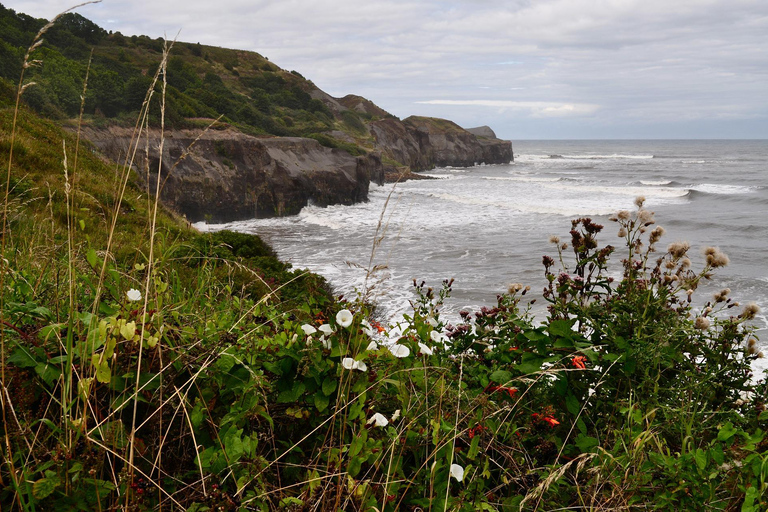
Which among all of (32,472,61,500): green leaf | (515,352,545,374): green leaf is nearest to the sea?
(515,352,545,374): green leaf

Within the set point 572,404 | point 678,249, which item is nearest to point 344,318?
point 572,404

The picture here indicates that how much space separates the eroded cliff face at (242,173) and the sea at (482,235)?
3.36ft

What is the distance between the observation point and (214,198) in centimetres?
2636

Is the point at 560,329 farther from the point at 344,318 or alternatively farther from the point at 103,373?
the point at 103,373

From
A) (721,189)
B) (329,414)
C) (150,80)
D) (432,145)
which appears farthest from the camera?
(432,145)

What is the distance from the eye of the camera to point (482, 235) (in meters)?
23.9

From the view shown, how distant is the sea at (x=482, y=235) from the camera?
1334cm

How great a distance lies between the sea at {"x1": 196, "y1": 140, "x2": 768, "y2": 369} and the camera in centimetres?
1334

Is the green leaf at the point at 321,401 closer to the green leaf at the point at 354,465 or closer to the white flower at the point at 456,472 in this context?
the green leaf at the point at 354,465

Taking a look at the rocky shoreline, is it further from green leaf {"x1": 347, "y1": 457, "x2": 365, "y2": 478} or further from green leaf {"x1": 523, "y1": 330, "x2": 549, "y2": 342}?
green leaf {"x1": 347, "y1": 457, "x2": 365, "y2": 478}

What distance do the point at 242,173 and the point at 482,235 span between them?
42.1 feet

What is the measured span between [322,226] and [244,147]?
22.2 feet

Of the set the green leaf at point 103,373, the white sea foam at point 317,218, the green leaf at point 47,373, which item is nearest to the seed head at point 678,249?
the green leaf at point 103,373

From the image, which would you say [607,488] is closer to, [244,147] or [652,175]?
[244,147]
